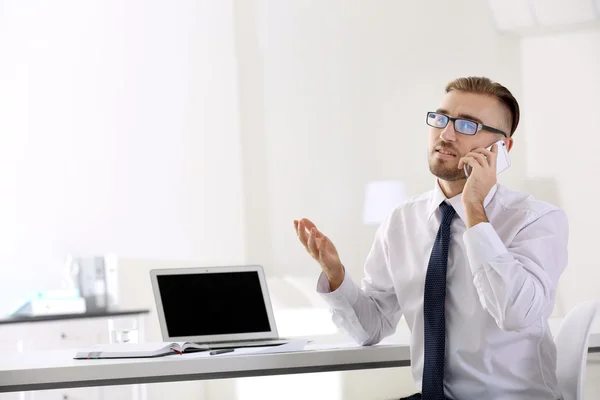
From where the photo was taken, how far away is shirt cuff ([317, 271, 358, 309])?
2121 millimetres

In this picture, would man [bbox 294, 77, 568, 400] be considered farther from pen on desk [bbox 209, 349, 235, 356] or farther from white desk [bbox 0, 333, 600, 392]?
pen on desk [bbox 209, 349, 235, 356]

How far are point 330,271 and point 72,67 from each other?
3.69 meters

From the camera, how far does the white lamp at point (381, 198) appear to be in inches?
202

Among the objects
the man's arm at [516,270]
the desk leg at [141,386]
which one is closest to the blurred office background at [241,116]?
the desk leg at [141,386]

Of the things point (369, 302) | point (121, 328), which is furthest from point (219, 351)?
point (121, 328)

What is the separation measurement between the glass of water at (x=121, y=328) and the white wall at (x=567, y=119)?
257 centimetres

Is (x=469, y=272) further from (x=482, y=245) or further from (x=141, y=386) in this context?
(x=141, y=386)

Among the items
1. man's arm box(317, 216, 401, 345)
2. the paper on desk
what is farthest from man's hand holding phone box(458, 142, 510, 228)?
the paper on desk

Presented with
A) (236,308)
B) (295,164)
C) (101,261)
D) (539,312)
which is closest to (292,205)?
(295,164)

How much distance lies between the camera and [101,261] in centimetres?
509

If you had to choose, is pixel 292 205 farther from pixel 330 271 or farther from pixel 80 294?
pixel 330 271

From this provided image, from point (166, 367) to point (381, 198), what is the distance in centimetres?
342

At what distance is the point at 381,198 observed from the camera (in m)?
5.17

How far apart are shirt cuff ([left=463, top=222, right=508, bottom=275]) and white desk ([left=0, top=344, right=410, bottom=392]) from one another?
1.27 ft
